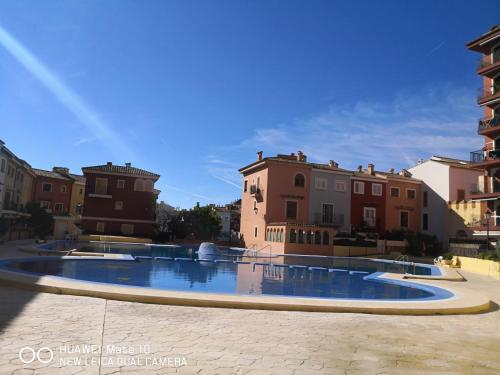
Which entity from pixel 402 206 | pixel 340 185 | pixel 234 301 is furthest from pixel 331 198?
pixel 234 301

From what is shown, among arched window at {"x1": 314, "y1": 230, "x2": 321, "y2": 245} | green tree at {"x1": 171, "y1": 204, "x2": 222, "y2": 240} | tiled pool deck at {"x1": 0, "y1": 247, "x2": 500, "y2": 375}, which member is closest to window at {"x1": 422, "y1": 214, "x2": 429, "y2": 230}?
arched window at {"x1": 314, "y1": 230, "x2": 321, "y2": 245}

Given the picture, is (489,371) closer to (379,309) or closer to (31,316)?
(379,309)

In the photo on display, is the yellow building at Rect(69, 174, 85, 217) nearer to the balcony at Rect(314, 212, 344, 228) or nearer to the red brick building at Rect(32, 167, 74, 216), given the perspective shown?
the red brick building at Rect(32, 167, 74, 216)

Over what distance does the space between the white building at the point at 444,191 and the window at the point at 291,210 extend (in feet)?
46.1

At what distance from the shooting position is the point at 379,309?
9500 mm

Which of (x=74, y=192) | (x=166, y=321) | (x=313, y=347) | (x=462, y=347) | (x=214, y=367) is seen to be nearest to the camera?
(x=214, y=367)

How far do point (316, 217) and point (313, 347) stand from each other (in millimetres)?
34688

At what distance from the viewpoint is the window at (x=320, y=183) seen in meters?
40.7

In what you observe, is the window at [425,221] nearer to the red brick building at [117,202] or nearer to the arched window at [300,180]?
the arched window at [300,180]

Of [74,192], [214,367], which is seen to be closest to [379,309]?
[214,367]

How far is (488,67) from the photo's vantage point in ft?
103

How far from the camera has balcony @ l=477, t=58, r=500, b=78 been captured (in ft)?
101

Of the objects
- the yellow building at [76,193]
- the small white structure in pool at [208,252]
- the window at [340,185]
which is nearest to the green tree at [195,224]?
the window at [340,185]

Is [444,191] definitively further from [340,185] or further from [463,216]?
[340,185]
